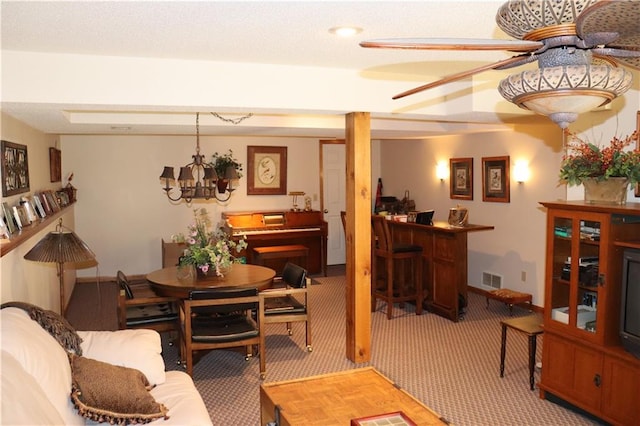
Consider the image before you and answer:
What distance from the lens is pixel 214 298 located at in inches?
169

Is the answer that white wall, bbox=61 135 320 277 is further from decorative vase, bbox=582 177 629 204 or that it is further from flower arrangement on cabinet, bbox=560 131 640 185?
decorative vase, bbox=582 177 629 204

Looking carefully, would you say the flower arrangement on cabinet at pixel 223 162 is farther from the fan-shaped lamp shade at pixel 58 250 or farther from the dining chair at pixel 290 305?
the fan-shaped lamp shade at pixel 58 250

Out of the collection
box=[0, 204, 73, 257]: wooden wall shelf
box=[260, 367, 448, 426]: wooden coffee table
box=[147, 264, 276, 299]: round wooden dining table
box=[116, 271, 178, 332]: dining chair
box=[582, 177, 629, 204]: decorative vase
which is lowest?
box=[260, 367, 448, 426]: wooden coffee table

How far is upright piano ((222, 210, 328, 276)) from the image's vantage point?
8.16m

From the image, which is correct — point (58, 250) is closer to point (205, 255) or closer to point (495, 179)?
point (205, 255)

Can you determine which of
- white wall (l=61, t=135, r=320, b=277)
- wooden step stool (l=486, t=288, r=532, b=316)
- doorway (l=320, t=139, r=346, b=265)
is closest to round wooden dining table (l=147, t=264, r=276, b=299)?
wooden step stool (l=486, t=288, r=532, b=316)

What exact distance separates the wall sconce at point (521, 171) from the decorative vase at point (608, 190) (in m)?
2.79

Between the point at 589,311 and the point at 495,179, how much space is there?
3514 millimetres

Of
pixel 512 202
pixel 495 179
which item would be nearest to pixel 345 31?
pixel 512 202

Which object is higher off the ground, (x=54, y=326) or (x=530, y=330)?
(x=54, y=326)

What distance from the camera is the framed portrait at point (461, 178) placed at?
296 inches

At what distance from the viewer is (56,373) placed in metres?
2.60

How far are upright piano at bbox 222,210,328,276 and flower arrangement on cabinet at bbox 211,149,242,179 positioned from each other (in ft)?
2.16

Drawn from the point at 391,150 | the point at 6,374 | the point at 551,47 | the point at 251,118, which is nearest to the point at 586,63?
the point at 551,47
